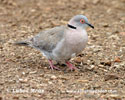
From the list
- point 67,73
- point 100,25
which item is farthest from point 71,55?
point 100,25

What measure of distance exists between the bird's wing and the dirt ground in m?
0.38

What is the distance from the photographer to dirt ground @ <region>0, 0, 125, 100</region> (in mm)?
5086

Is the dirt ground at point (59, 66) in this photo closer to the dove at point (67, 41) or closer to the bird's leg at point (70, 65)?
the bird's leg at point (70, 65)

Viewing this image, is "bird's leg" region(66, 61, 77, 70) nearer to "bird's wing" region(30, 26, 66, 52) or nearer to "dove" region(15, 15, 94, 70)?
"dove" region(15, 15, 94, 70)

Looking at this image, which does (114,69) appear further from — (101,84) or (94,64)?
(101,84)

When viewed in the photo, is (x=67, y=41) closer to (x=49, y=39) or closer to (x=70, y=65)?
(x=49, y=39)

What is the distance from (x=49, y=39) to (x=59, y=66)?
644 mm

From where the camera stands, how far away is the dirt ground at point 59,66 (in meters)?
5.09

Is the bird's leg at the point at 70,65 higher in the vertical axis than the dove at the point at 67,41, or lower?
lower

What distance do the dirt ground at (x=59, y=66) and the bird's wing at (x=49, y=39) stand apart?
0.38 meters

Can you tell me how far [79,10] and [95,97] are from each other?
238 inches

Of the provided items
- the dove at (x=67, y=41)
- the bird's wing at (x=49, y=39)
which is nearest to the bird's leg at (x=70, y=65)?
the dove at (x=67, y=41)

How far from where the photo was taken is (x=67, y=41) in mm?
5680

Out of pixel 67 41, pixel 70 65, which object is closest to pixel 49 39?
pixel 67 41
